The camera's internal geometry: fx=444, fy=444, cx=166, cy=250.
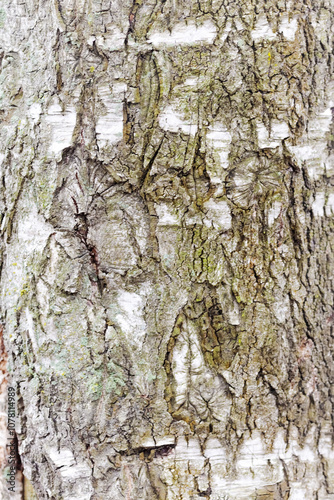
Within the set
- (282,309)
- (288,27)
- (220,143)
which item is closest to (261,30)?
(288,27)

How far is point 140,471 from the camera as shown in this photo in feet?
3.54

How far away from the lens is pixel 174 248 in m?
1.08

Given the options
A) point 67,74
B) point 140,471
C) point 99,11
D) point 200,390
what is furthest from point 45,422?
point 99,11

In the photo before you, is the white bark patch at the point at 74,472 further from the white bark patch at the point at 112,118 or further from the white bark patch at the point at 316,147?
the white bark patch at the point at 316,147

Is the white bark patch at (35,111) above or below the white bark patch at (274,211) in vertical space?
above

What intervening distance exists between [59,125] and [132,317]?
512 millimetres

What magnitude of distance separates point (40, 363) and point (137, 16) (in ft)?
2.93

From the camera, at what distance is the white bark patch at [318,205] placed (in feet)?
3.77

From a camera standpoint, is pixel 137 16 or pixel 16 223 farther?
pixel 16 223

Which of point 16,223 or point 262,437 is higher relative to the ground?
point 16,223

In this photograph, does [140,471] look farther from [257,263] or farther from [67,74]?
[67,74]

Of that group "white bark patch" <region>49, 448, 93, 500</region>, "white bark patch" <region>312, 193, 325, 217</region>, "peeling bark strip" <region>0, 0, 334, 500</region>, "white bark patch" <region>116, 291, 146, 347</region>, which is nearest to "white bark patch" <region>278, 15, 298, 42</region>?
"peeling bark strip" <region>0, 0, 334, 500</region>

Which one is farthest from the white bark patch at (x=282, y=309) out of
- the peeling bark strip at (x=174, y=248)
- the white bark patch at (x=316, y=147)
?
the white bark patch at (x=316, y=147)

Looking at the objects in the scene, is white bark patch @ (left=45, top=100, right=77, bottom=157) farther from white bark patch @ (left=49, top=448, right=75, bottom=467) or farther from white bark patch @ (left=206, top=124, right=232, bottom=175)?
white bark patch @ (left=49, top=448, right=75, bottom=467)
